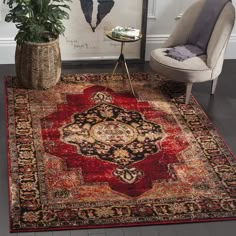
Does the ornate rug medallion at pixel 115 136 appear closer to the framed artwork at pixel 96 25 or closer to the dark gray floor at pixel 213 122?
the dark gray floor at pixel 213 122

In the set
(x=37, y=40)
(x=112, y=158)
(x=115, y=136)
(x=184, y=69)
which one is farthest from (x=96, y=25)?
(x=112, y=158)

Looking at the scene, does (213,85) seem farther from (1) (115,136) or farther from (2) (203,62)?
(1) (115,136)

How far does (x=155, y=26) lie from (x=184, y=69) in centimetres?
109

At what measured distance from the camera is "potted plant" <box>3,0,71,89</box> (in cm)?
494

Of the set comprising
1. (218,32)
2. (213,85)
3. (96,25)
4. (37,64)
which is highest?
(218,32)

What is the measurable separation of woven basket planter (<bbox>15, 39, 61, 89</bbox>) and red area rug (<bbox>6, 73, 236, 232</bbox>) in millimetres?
92

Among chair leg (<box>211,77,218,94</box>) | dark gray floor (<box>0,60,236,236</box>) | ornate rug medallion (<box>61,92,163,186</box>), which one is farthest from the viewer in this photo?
chair leg (<box>211,77,218,94</box>)

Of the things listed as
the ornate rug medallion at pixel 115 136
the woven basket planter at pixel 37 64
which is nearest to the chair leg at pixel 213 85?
the ornate rug medallion at pixel 115 136

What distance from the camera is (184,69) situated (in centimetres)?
495

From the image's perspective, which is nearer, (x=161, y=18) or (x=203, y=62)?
(x=203, y=62)

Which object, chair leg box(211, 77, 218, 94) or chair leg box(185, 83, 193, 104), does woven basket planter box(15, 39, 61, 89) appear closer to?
chair leg box(185, 83, 193, 104)

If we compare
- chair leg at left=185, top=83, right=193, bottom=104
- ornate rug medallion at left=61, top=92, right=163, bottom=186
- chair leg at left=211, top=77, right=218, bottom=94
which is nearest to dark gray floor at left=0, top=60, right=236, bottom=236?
chair leg at left=211, top=77, right=218, bottom=94

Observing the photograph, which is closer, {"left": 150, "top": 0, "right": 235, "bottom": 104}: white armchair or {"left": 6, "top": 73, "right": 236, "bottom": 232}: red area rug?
{"left": 6, "top": 73, "right": 236, "bottom": 232}: red area rug

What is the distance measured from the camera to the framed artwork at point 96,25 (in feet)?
18.5
